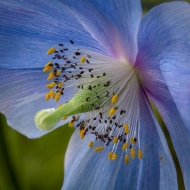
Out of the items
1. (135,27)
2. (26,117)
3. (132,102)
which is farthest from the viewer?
(26,117)

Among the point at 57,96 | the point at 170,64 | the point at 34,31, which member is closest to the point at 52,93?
the point at 57,96

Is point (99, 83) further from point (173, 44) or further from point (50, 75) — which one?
point (173, 44)

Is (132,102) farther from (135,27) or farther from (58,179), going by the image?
(58,179)

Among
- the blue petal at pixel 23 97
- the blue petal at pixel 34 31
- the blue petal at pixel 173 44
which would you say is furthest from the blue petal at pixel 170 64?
the blue petal at pixel 23 97

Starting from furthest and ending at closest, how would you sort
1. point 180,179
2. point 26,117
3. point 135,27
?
point 180,179
point 26,117
point 135,27

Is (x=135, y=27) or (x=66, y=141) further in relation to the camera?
(x=66, y=141)

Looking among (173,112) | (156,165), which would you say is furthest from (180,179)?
(173,112)

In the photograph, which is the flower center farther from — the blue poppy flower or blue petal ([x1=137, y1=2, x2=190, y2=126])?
blue petal ([x1=137, y1=2, x2=190, y2=126])

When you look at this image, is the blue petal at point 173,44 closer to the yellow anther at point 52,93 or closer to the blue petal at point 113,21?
the blue petal at point 113,21
